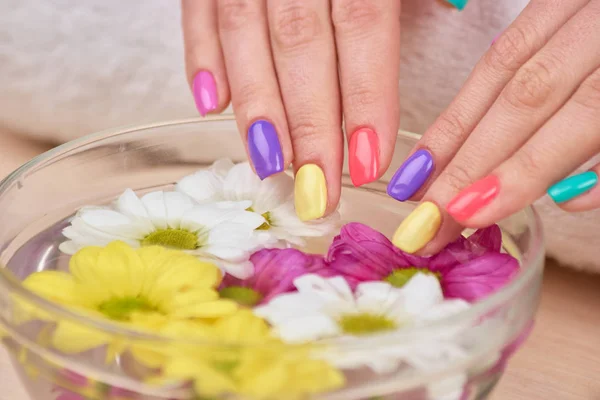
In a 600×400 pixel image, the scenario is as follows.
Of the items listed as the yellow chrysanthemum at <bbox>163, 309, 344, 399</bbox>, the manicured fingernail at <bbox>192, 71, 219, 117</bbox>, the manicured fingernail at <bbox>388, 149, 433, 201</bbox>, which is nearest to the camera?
the yellow chrysanthemum at <bbox>163, 309, 344, 399</bbox>

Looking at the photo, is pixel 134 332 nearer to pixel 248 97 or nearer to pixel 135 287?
pixel 135 287

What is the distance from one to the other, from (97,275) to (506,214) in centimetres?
24

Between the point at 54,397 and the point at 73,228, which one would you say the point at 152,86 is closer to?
the point at 73,228

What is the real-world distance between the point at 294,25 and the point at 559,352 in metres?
0.33

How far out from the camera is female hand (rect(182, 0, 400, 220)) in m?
0.50

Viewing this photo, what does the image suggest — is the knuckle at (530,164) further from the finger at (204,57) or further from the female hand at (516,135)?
the finger at (204,57)

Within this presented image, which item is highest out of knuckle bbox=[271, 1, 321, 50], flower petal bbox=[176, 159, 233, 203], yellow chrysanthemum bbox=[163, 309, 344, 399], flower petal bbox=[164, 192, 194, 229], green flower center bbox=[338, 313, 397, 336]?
yellow chrysanthemum bbox=[163, 309, 344, 399]

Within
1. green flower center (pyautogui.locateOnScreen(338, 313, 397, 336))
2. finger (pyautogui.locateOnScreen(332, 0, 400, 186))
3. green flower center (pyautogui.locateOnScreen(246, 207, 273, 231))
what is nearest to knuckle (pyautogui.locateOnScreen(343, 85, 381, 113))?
finger (pyautogui.locateOnScreen(332, 0, 400, 186))

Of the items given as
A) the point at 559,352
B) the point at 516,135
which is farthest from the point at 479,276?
the point at 559,352

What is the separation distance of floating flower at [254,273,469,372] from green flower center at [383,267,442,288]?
1cm

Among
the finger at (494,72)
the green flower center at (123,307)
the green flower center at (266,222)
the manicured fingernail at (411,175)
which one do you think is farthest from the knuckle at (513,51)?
the green flower center at (123,307)

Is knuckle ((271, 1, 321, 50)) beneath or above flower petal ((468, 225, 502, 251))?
above

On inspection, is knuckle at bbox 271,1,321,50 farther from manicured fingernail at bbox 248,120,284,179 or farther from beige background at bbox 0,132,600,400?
beige background at bbox 0,132,600,400

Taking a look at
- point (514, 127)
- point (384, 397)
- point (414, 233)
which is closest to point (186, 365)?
A: point (384, 397)
